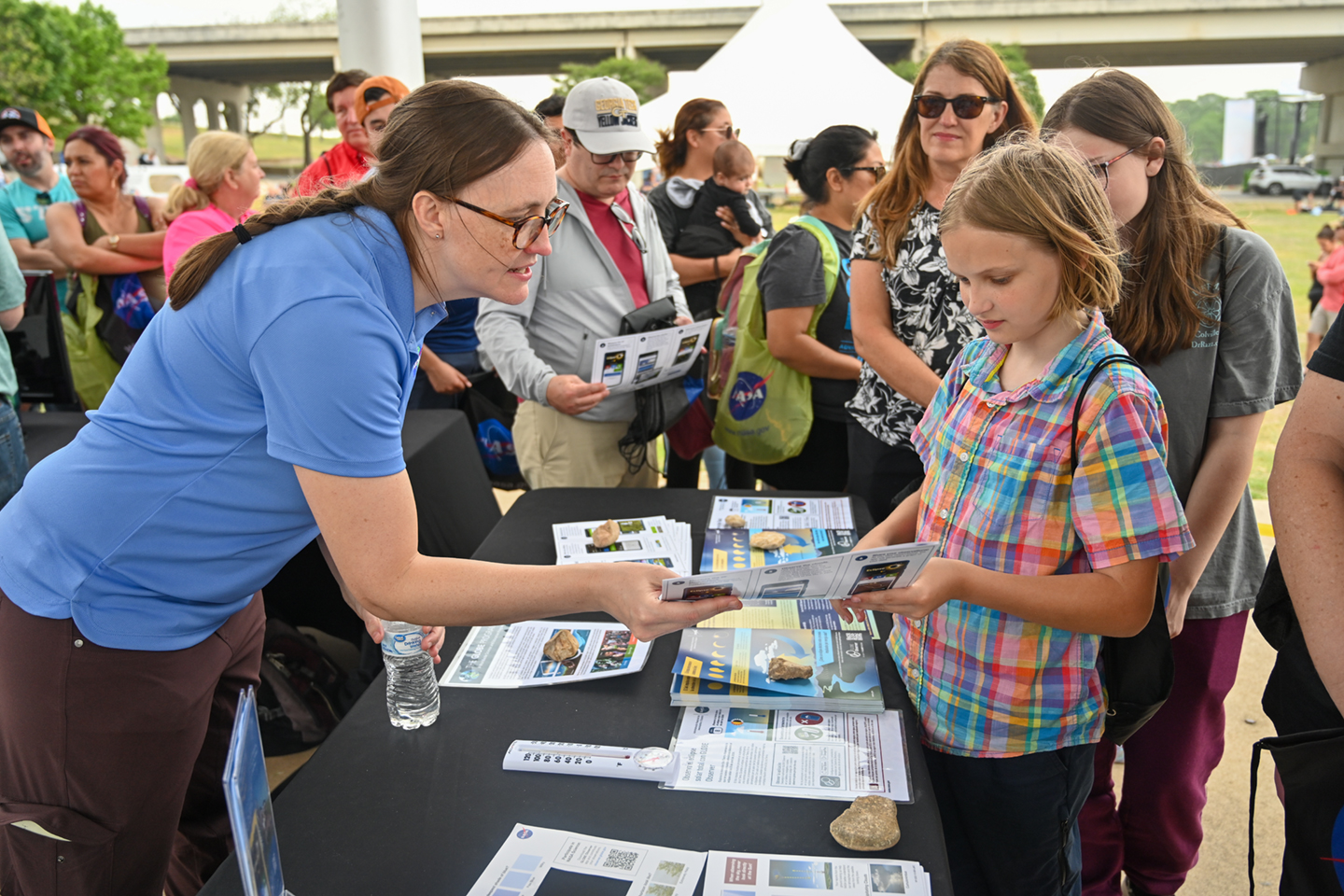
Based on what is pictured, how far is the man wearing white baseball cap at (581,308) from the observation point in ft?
7.65

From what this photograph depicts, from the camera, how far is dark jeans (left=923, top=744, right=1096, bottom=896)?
1.24 metres

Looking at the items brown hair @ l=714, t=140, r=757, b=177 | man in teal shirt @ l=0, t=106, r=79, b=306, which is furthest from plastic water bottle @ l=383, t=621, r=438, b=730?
man in teal shirt @ l=0, t=106, r=79, b=306

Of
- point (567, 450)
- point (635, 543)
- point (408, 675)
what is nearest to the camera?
point (408, 675)

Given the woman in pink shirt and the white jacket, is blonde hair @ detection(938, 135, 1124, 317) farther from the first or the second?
the woman in pink shirt

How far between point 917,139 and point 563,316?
104 cm

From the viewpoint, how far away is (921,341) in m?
1.95

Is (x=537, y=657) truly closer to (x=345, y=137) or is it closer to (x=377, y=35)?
(x=345, y=137)

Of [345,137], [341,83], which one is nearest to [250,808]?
[345,137]

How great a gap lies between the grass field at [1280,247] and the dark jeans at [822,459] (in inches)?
46.0

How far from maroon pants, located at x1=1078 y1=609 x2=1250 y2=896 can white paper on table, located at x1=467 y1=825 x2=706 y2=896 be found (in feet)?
3.63

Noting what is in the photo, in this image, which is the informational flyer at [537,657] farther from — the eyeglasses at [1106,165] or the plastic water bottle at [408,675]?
the eyeglasses at [1106,165]

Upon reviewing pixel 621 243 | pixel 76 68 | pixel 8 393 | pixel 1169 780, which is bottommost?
pixel 1169 780

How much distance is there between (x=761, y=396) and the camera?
2758mm

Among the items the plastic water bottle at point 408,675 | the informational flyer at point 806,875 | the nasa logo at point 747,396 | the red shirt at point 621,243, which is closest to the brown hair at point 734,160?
the red shirt at point 621,243
